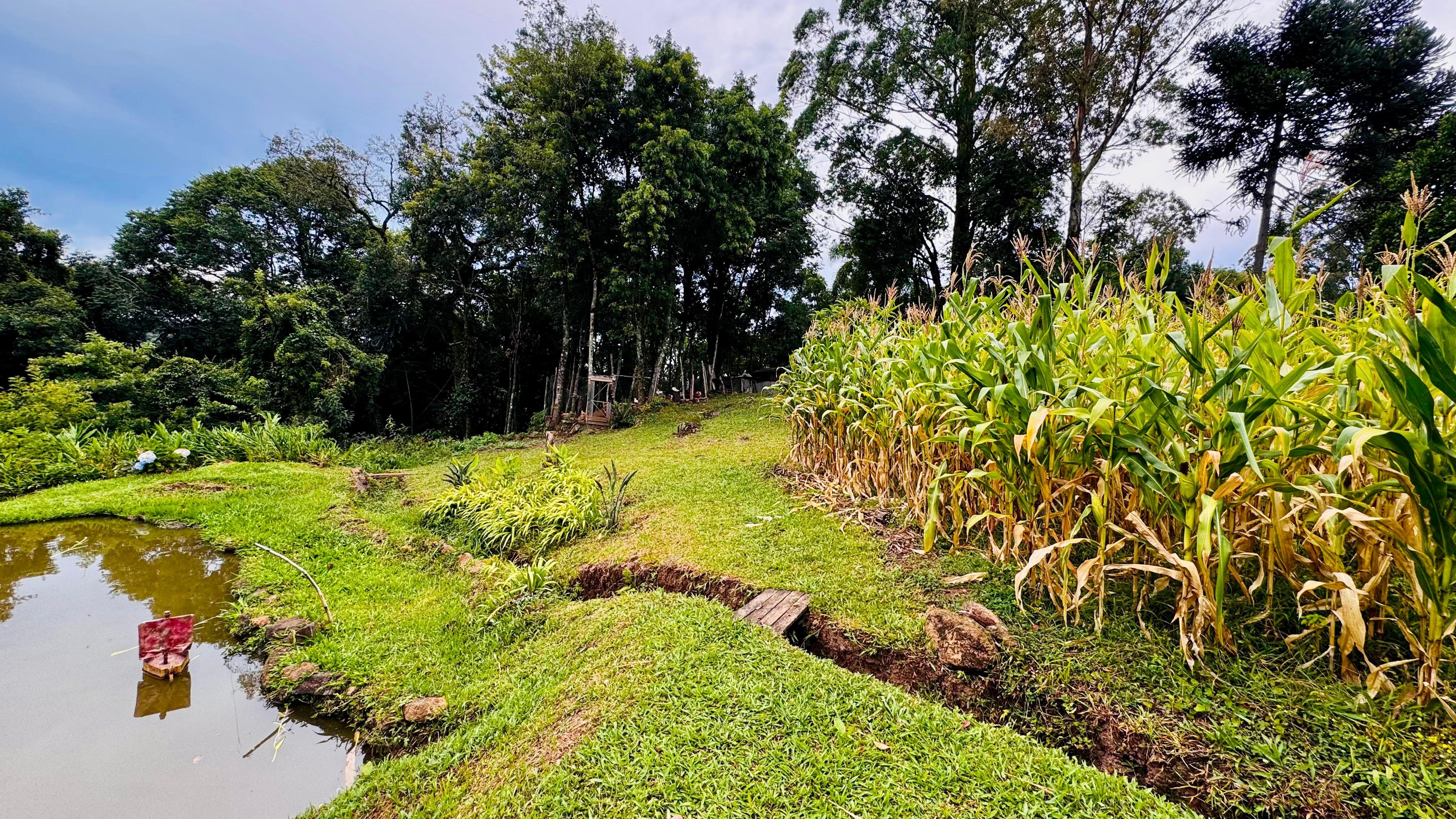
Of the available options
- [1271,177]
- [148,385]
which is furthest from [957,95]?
[148,385]

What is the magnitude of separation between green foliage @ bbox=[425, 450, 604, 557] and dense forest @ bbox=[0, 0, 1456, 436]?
16.6 ft

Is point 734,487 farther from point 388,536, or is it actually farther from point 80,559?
point 80,559

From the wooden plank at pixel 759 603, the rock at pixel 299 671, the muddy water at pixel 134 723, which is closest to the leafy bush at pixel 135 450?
the muddy water at pixel 134 723

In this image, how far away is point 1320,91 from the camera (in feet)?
29.7

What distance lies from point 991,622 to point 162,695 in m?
3.54

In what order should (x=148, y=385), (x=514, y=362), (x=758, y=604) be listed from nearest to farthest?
(x=758, y=604) → (x=148, y=385) → (x=514, y=362)

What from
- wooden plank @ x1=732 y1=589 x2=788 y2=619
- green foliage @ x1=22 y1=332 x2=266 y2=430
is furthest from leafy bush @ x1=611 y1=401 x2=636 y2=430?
wooden plank @ x1=732 y1=589 x2=788 y2=619

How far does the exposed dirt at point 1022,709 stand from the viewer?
4.09ft

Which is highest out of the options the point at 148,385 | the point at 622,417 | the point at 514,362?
the point at 514,362

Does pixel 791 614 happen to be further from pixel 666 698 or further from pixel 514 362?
pixel 514 362

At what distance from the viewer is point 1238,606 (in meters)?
1.58

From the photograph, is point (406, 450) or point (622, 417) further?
point (622, 417)

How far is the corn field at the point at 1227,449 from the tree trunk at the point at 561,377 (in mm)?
9063

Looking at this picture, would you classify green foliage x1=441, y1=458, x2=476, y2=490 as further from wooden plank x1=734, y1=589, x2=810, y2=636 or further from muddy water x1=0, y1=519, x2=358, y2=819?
wooden plank x1=734, y1=589, x2=810, y2=636
